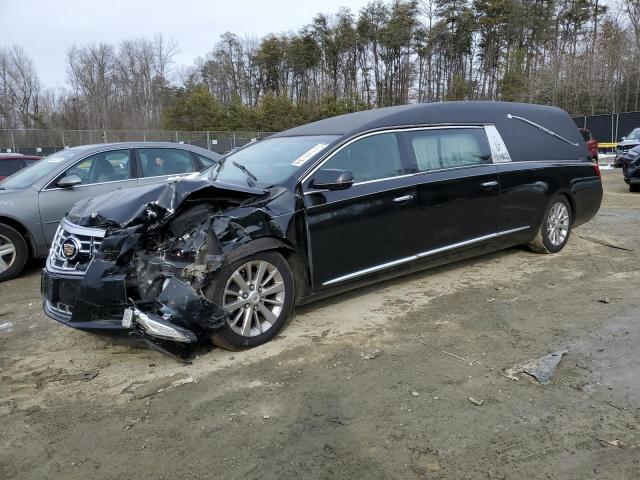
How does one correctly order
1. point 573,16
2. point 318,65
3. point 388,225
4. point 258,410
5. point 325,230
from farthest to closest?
point 318,65, point 573,16, point 388,225, point 325,230, point 258,410

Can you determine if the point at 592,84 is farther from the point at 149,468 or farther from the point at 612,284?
the point at 149,468

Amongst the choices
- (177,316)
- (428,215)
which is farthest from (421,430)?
(428,215)

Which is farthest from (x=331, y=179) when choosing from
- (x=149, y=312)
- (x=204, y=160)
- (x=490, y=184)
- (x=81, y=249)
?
(x=204, y=160)

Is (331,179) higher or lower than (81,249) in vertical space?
higher

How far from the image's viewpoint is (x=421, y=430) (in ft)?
9.27

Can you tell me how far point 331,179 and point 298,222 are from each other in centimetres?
43

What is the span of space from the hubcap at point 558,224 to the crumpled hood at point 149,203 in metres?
4.08

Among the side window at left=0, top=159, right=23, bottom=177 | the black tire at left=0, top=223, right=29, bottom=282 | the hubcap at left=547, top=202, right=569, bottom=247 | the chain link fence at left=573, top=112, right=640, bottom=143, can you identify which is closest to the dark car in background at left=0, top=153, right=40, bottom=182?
the side window at left=0, top=159, right=23, bottom=177

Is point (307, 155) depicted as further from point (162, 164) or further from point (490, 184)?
point (162, 164)

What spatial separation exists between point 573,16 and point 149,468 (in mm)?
58060

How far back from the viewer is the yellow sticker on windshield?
4354 millimetres

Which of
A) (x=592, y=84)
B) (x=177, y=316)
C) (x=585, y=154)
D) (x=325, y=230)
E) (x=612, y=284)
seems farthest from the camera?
(x=592, y=84)

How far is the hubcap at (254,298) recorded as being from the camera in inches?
147

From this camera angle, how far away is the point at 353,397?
10.5ft
